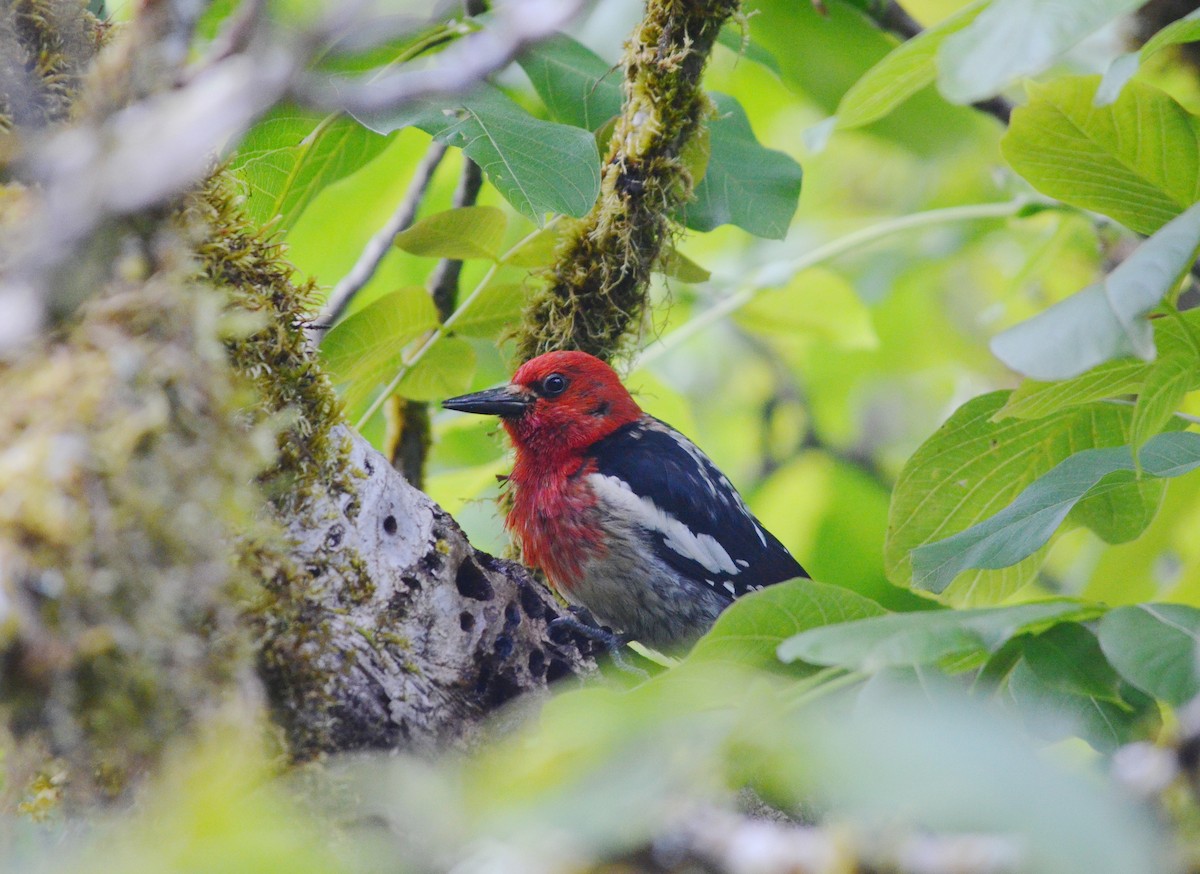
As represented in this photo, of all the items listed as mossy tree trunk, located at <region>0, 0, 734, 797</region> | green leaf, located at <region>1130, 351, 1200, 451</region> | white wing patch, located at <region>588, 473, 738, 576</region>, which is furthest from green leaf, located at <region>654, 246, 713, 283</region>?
green leaf, located at <region>1130, 351, 1200, 451</region>

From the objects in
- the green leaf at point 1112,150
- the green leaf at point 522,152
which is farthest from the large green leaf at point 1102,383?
the green leaf at point 522,152

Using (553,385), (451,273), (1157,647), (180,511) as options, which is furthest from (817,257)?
(180,511)

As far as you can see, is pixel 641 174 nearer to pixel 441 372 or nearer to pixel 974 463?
pixel 441 372

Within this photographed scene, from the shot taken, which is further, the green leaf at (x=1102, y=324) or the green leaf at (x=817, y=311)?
the green leaf at (x=817, y=311)

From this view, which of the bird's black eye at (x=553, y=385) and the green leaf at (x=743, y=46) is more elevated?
the green leaf at (x=743, y=46)

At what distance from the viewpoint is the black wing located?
10.3 feet

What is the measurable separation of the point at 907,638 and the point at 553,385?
6.65 feet

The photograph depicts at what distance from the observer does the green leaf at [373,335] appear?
252cm

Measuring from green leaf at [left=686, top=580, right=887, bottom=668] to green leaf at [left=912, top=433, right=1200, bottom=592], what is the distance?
32 centimetres

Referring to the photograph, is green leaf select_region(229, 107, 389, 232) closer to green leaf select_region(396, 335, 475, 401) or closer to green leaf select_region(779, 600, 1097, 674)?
green leaf select_region(396, 335, 475, 401)

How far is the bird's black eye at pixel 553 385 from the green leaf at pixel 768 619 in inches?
67.2

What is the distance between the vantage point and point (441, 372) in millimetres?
2904

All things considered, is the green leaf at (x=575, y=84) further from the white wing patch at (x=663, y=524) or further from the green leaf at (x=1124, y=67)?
the green leaf at (x=1124, y=67)

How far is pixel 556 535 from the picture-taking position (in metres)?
3.09
